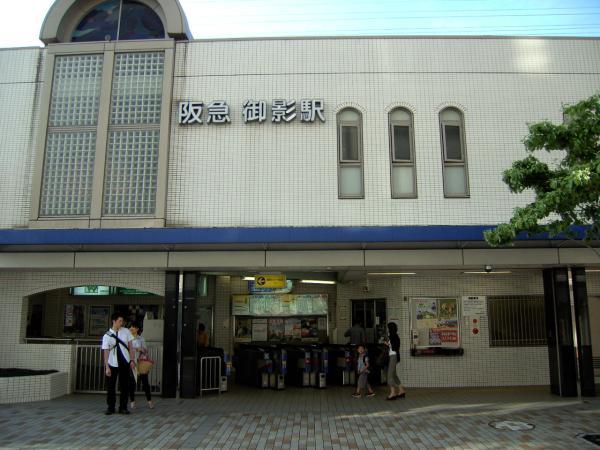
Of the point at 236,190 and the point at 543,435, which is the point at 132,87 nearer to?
the point at 236,190

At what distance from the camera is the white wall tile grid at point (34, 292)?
12.6 meters

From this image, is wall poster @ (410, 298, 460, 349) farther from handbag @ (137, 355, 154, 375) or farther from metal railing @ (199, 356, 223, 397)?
handbag @ (137, 355, 154, 375)

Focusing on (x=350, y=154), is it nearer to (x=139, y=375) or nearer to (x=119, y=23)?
(x=139, y=375)

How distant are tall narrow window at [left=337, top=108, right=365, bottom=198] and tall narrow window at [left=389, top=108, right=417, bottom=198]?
0.74 metres

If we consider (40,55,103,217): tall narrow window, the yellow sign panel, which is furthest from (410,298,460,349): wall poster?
(40,55,103,217): tall narrow window

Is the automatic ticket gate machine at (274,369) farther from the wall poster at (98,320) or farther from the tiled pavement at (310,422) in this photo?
the wall poster at (98,320)

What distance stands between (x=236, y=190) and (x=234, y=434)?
5410mm

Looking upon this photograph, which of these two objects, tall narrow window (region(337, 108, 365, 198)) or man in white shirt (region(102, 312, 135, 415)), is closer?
man in white shirt (region(102, 312, 135, 415))

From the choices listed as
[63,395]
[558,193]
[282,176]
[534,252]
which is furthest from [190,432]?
[534,252]

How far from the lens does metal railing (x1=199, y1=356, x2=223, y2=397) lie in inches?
480

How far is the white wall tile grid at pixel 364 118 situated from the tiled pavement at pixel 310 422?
3.83 metres

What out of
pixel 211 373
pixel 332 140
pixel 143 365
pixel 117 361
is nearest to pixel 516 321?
pixel 332 140

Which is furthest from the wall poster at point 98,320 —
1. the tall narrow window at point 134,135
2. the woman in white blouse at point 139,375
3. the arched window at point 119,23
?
the arched window at point 119,23

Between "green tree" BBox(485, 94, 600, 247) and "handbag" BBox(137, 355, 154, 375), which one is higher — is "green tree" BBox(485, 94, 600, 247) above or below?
above
